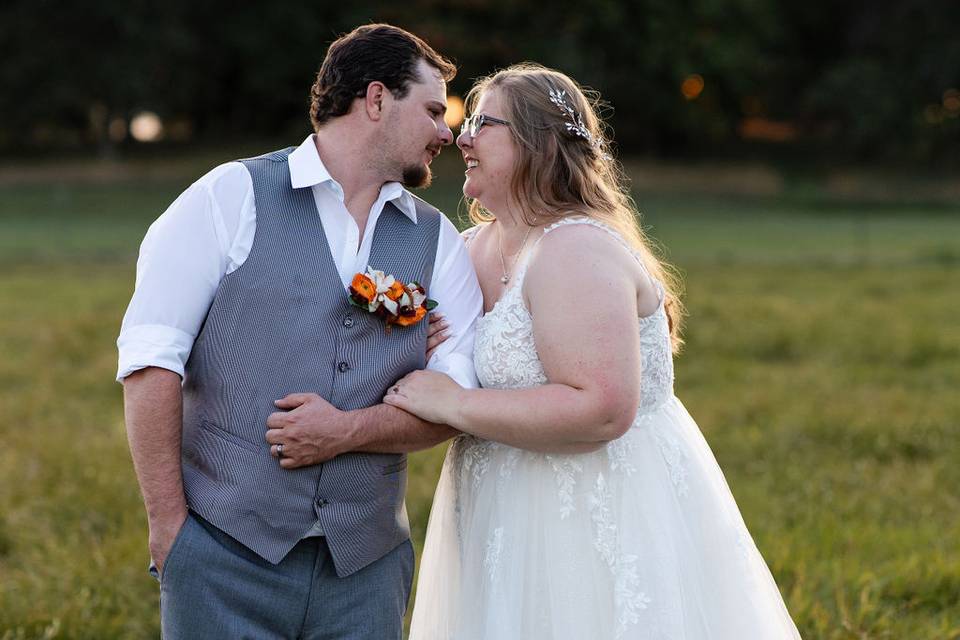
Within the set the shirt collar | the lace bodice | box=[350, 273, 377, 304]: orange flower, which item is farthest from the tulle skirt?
the shirt collar

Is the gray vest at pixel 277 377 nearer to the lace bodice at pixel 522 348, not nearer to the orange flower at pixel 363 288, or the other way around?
the orange flower at pixel 363 288

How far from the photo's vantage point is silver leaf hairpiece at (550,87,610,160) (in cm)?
343

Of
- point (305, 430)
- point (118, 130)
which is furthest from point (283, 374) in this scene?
point (118, 130)

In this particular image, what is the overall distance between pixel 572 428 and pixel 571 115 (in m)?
0.90

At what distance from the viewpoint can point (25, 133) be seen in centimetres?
4656

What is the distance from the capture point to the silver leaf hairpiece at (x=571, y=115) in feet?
11.3

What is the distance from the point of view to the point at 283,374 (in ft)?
10.8

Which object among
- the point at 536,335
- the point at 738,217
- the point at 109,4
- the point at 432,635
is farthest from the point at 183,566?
the point at 109,4

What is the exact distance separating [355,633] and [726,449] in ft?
17.5

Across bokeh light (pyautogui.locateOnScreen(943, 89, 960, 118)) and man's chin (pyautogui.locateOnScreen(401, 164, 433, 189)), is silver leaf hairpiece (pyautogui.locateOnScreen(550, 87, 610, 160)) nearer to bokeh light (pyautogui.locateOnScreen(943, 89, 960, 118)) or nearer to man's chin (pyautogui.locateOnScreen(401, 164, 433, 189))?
man's chin (pyautogui.locateOnScreen(401, 164, 433, 189))

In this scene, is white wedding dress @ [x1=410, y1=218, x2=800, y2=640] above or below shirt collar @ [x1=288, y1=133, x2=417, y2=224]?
below

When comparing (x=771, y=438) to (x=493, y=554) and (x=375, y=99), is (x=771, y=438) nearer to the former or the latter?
(x=493, y=554)

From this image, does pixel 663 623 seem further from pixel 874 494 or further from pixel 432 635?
pixel 874 494

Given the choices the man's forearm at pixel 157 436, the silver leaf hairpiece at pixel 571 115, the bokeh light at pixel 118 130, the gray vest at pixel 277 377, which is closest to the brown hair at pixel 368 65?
the gray vest at pixel 277 377
